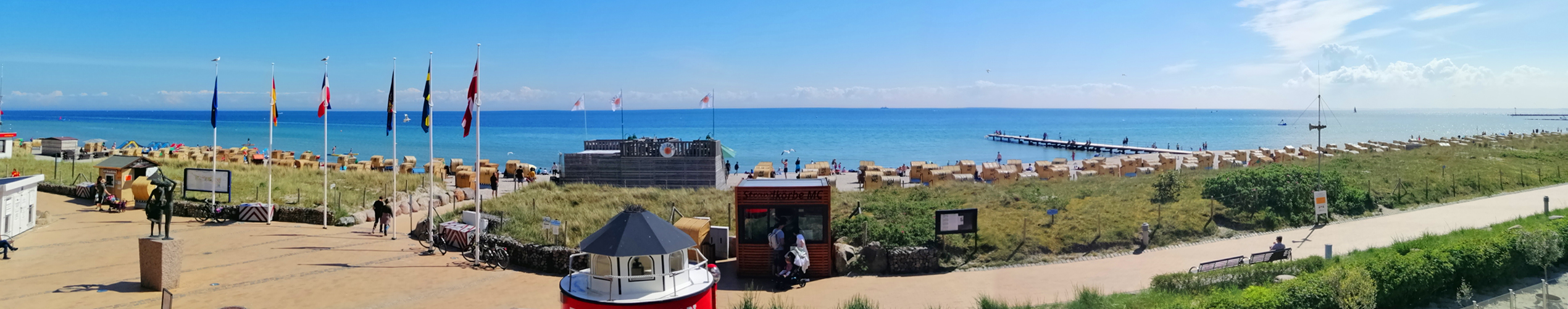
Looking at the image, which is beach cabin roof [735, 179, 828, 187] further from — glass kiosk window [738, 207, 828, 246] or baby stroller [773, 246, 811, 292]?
baby stroller [773, 246, 811, 292]

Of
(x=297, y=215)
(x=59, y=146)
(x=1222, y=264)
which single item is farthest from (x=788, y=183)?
(x=59, y=146)

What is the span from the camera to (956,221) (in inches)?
637

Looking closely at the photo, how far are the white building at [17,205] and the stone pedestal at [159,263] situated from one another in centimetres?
734

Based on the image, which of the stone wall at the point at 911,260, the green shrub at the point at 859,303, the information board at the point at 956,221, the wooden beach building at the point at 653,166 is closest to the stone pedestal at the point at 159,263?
the green shrub at the point at 859,303

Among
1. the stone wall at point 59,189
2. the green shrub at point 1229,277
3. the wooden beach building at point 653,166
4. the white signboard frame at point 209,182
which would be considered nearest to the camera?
the green shrub at point 1229,277

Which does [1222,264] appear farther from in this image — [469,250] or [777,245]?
[469,250]

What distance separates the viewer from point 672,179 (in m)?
30.9

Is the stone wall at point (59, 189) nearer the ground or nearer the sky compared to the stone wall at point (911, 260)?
nearer the sky

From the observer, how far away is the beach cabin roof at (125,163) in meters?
23.9

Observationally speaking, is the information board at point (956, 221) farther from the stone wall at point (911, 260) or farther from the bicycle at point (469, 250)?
the bicycle at point (469, 250)

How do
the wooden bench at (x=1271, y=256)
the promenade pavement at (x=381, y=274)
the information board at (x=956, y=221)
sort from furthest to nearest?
1. the information board at (x=956, y=221)
2. the wooden bench at (x=1271, y=256)
3. the promenade pavement at (x=381, y=274)

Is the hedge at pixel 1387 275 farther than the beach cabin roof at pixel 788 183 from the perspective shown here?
No

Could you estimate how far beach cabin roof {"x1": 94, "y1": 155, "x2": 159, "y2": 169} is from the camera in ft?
78.3

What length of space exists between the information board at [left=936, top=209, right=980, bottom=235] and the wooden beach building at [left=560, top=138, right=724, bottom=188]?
1565 cm
